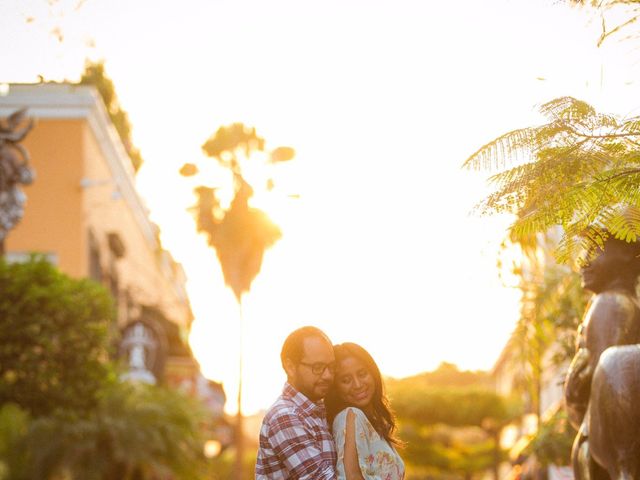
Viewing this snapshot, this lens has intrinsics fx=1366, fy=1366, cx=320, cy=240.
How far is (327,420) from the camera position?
588cm

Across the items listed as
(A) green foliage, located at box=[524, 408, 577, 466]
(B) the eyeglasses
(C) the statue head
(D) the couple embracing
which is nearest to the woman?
(D) the couple embracing

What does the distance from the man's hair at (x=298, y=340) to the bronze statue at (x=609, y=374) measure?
6.44 feet

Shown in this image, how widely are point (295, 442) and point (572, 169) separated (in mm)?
1886

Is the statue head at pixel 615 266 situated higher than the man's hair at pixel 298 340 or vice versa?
the statue head at pixel 615 266

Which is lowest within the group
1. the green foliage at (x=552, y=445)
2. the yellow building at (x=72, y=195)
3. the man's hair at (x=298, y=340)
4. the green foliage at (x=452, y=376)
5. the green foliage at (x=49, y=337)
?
the green foliage at (x=552, y=445)

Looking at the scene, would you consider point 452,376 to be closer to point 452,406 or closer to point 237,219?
point 452,406

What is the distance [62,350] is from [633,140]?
57.1ft

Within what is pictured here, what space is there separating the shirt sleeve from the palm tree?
32198 millimetres

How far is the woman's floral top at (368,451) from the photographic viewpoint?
554 cm

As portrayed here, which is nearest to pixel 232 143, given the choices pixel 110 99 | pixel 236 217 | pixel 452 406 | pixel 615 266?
pixel 236 217

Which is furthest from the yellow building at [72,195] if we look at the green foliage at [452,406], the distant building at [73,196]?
the green foliage at [452,406]

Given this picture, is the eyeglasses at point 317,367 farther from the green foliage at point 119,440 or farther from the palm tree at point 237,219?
the palm tree at point 237,219

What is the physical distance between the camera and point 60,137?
116 ft

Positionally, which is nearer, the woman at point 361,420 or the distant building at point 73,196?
the woman at point 361,420
